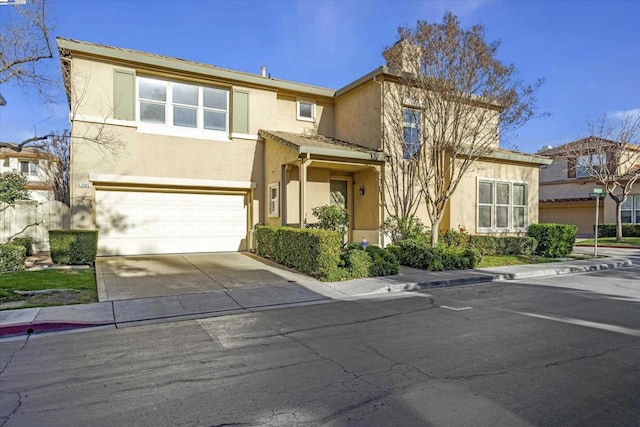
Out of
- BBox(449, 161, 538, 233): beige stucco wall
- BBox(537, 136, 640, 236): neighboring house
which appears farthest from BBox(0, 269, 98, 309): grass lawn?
BBox(537, 136, 640, 236): neighboring house

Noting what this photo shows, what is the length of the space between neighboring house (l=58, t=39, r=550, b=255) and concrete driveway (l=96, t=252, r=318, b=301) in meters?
1.74

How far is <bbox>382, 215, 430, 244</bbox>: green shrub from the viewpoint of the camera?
48.4ft

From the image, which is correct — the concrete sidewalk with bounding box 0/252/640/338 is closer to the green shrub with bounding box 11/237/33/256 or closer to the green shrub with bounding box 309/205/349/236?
the green shrub with bounding box 309/205/349/236

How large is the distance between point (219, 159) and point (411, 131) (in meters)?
7.47

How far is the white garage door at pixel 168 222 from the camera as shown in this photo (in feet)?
46.5

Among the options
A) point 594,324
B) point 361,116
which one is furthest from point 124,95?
point 594,324

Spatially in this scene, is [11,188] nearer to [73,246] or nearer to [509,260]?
[73,246]

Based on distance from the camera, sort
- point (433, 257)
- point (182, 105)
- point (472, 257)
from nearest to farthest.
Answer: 1. point (433, 257)
2. point (472, 257)
3. point (182, 105)

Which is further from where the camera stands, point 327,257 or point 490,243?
point 490,243

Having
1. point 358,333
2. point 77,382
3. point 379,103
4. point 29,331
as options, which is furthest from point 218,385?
point 379,103

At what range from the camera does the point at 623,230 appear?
28.9m

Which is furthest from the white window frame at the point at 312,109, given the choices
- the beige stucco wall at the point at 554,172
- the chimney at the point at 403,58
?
the beige stucco wall at the point at 554,172

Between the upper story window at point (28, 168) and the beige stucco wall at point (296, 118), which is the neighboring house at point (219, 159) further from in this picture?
the upper story window at point (28, 168)

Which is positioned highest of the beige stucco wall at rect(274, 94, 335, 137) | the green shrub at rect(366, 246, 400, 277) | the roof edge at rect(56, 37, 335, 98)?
the roof edge at rect(56, 37, 335, 98)
